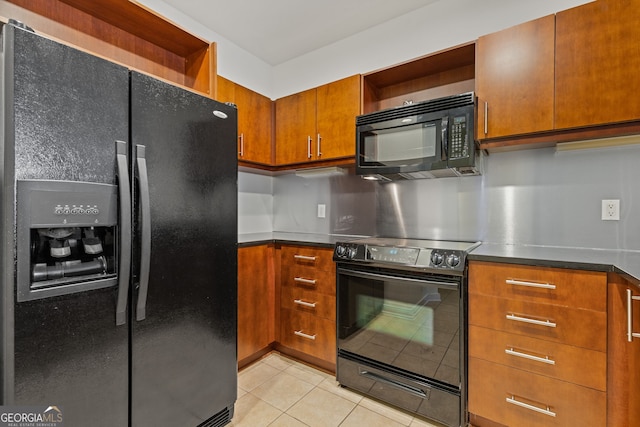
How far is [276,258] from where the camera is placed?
2.41 metres

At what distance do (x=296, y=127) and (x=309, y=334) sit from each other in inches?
66.6

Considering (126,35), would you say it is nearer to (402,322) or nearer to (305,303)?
(305,303)

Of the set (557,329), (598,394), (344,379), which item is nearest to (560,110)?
(557,329)

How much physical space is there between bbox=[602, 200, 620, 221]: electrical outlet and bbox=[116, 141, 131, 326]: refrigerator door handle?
Answer: 241 centimetres

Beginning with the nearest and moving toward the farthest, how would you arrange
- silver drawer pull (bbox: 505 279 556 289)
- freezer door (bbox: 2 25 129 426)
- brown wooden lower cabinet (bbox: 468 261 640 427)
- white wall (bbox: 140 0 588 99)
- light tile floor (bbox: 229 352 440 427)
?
freezer door (bbox: 2 25 129 426)
brown wooden lower cabinet (bbox: 468 261 640 427)
silver drawer pull (bbox: 505 279 556 289)
light tile floor (bbox: 229 352 440 427)
white wall (bbox: 140 0 588 99)

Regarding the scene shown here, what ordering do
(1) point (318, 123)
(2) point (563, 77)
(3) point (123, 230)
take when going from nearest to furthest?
1. (3) point (123, 230)
2. (2) point (563, 77)
3. (1) point (318, 123)

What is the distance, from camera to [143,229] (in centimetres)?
120

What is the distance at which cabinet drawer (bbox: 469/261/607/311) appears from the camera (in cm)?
131

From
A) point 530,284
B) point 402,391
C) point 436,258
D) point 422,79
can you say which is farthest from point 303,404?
point 422,79

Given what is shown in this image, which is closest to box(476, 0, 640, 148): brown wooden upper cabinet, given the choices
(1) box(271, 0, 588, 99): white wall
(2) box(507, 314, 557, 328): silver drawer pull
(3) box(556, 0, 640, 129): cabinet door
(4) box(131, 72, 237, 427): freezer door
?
(3) box(556, 0, 640, 129): cabinet door

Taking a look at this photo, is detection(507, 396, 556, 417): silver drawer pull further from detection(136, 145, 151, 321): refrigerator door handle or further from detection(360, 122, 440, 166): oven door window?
detection(136, 145, 151, 321): refrigerator door handle

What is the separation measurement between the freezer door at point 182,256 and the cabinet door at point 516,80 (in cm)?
149

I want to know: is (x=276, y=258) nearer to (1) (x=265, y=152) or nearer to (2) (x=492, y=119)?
(1) (x=265, y=152)

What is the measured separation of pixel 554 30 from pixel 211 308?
7.57ft
